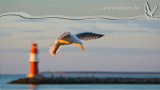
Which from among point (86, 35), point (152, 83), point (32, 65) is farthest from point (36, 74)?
point (86, 35)

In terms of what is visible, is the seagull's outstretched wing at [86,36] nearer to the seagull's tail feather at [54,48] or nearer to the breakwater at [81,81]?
the seagull's tail feather at [54,48]

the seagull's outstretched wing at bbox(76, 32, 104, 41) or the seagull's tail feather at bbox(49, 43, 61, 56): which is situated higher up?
the seagull's outstretched wing at bbox(76, 32, 104, 41)

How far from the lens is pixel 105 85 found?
63.5 feet

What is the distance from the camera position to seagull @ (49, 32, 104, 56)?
562cm

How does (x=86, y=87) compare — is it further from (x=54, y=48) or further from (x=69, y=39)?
(x=69, y=39)

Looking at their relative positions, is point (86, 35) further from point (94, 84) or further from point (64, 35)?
point (94, 84)

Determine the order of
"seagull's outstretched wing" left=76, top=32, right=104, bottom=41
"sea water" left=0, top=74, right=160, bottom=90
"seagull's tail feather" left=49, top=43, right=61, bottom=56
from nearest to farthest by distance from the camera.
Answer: "seagull's tail feather" left=49, top=43, right=61, bottom=56 < "seagull's outstretched wing" left=76, top=32, right=104, bottom=41 < "sea water" left=0, top=74, right=160, bottom=90

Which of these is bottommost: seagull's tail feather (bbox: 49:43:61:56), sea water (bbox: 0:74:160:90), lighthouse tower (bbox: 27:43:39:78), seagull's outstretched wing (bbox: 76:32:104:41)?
seagull's tail feather (bbox: 49:43:61:56)

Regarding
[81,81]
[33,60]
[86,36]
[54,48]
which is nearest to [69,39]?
[54,48]

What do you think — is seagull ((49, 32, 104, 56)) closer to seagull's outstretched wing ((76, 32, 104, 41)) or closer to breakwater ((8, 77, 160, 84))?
seagull's outstretched wing ((76, 32, 104, 41))

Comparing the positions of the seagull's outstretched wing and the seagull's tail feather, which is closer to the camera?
the seagull's tail feather

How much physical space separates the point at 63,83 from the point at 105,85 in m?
2.13

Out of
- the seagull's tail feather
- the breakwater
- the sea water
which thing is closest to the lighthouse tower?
the breakwater

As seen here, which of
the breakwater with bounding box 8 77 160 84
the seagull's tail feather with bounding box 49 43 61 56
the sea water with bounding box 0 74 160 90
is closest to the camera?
the seagull's tail feather with bounding box 49 43 61 56
